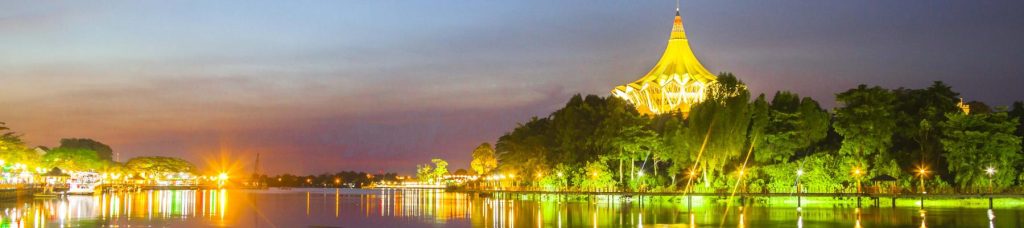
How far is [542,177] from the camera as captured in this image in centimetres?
8762

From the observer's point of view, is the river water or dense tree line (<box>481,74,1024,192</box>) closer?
the river water

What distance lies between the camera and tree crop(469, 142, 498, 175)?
12456 centimetres

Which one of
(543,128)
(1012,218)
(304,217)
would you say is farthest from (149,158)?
(1012,218)

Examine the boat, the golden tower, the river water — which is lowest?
the river water

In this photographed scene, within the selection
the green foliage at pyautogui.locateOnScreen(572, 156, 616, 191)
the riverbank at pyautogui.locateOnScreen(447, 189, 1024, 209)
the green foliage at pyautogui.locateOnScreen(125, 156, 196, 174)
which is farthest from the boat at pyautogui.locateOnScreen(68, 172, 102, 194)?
the riverbank at pyautogui.locateOnScreen(447, 189, 1024, 209)

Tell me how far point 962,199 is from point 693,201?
14918 mm

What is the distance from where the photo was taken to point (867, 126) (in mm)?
58938

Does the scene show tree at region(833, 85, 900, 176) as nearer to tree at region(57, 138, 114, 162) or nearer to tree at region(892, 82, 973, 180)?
tree at region(892, 82, 973, 180)

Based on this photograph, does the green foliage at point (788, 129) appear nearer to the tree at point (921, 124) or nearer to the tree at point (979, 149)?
the tree at point (921, 124)

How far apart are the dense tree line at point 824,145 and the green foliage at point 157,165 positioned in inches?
3913

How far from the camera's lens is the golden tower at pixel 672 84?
10625cm

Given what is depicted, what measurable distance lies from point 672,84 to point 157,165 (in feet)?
288

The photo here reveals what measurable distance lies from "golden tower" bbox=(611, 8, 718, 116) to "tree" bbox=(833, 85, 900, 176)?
138 feet

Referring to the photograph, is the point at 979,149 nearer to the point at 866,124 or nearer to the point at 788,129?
the point at 866,124
